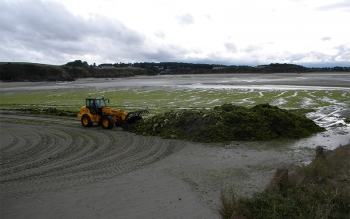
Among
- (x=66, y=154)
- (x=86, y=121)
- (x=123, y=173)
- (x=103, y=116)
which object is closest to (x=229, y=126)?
(x=123, y=173)

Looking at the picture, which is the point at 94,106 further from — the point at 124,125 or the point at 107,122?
the point at 124,125

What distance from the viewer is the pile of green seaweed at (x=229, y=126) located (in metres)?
14.4

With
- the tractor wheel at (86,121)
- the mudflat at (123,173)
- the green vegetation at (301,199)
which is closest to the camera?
the green vegetation at (301,199)

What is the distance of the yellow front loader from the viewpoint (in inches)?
657

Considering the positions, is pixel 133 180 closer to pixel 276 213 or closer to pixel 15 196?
pixel 15 196

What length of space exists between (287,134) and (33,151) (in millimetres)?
11689

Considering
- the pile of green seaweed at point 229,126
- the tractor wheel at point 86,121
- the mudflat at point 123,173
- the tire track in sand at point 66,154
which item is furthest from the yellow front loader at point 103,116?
the mudflat at point 123,173

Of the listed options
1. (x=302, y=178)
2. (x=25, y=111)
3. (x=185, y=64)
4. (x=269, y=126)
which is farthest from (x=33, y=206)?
(x=185, y=64)

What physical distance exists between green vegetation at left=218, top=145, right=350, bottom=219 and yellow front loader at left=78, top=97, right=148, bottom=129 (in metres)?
9.77

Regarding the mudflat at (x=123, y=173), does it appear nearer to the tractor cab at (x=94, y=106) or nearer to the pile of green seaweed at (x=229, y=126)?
the pile of green seaweed at (x=229, y=126)

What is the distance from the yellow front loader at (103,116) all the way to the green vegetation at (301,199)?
32.0 ft

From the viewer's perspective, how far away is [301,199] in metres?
7.28

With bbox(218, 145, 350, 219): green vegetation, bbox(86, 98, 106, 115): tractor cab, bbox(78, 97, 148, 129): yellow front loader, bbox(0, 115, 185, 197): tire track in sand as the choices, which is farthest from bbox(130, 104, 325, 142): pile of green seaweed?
bbox(218, 145, 350, 219): green vegetation

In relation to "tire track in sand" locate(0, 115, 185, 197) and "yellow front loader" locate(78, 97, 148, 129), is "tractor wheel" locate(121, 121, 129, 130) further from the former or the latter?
"tire track in sand" locate(0, 115, 185, 197)
